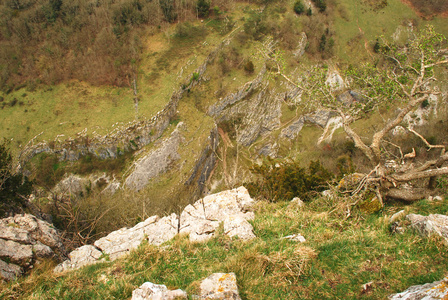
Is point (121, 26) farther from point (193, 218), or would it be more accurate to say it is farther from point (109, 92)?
point (193, 218)

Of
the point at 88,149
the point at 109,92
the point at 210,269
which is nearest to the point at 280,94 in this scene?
the point at 109,92

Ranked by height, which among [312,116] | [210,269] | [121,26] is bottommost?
[312,116]

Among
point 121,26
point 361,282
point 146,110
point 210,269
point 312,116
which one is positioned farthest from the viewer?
point 312,116

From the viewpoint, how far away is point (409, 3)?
4959cm

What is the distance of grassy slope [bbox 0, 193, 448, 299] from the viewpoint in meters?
4.16

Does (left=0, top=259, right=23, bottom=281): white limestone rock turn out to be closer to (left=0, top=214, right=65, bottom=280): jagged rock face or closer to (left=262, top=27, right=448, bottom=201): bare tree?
(left=0, top=214, right=65, bottom=280): jagged rock face

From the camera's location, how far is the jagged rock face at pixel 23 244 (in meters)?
5.63

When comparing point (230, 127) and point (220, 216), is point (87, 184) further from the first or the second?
point (220, 216)

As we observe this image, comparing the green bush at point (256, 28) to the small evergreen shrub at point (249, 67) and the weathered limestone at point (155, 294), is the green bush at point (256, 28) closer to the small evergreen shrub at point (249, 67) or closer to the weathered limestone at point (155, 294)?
the small evergreen shrub at point (249, 67)

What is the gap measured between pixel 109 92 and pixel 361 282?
33203mm

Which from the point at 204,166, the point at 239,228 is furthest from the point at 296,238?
the point at 204,166

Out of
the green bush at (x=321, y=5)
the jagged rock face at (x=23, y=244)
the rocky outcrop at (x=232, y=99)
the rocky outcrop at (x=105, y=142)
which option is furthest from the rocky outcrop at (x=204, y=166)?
the green bush at (x=321, y=5)

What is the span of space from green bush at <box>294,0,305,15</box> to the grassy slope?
4822 cm

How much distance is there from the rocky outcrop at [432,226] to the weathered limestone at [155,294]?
4.60m
